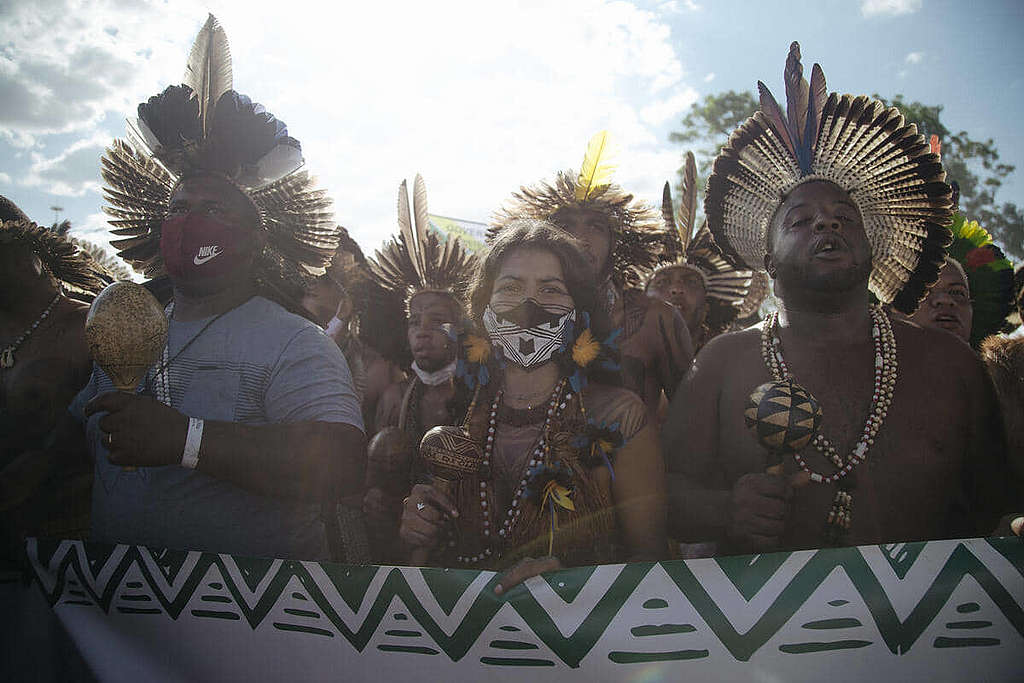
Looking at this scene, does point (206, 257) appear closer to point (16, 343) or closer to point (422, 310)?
point (16, 343)

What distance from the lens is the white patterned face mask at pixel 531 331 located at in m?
2.28

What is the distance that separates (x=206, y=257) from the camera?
2.43 metres

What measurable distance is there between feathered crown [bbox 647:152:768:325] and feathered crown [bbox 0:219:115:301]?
4030 mm

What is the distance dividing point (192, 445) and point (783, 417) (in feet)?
6.05

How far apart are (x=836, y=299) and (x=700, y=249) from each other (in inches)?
127

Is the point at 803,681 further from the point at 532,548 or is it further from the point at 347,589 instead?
the point at 347,589

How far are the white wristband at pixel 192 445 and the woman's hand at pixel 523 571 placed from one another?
1.07 meters

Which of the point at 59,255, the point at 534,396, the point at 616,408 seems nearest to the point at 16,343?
the point at 59,255

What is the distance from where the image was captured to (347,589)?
1992mm

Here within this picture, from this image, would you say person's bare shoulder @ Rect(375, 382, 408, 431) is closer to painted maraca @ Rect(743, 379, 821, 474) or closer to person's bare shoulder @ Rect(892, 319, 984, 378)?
painted maraca @ Rect(743, 379, 821, 474)

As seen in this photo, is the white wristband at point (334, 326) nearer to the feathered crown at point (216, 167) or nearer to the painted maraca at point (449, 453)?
the feathered crown at point (216, 167)

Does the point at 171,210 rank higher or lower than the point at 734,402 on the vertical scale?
higher

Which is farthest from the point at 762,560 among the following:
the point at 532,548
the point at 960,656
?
the point at 532,548

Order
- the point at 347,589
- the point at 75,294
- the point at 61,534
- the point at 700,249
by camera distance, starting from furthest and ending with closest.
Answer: the point at 700,249 → the point at 75,294 → the point at 61,534 → the point at 347,589
